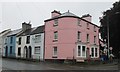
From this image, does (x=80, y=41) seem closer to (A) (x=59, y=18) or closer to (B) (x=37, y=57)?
(A) (x=59, y=18)

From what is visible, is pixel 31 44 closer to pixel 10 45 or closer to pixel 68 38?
pixel 10 45

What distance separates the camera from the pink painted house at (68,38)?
36.0 meters

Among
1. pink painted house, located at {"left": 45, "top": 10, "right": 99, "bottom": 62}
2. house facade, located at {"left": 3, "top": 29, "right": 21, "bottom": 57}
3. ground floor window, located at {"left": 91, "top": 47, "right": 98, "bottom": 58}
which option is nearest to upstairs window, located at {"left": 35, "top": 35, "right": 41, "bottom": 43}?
pink painted house, located at {"left": 45, "top": 10, "right": 99, "bottom": 62}

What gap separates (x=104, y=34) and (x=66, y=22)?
441 inches

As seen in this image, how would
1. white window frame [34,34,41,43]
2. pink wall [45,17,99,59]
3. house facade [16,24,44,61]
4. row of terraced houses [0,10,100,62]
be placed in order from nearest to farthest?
pink wall [45,17,99,59], row of terraced houses [0,10,100,62], house facade [16,24,44,61], white window frame [34,34,41,43]

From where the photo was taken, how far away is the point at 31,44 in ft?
140

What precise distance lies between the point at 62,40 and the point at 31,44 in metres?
8.70

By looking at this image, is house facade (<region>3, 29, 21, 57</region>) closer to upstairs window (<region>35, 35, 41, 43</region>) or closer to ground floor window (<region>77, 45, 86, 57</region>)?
upstairs window (<region>35, 35, 41, 43</region>)

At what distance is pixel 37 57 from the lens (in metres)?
40.3

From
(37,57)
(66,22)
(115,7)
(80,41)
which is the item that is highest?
(115,7)

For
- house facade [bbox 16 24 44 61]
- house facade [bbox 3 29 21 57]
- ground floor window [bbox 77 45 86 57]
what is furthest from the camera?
house facade [bbox 3 29 21 57]

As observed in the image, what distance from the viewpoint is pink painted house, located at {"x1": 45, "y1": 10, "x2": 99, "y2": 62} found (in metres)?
36.0

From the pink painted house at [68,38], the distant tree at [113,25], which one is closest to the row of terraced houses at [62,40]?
the pink painted house at [68,38]

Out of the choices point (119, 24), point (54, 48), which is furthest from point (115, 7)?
point (54, 48)
